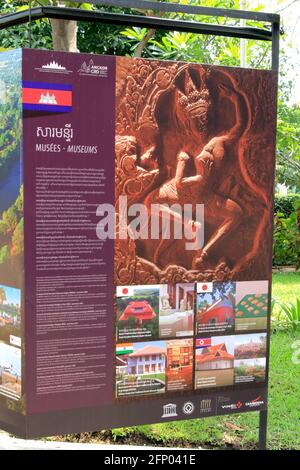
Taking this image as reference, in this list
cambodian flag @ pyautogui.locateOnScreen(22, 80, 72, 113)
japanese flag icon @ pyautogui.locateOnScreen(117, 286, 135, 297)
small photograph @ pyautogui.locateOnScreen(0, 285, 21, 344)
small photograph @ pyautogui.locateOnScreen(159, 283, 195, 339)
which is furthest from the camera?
small photograph @ pyautogui.locateOnScreen(159, 283, 195, 339)

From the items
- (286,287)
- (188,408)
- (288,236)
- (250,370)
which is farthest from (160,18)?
(288,236)

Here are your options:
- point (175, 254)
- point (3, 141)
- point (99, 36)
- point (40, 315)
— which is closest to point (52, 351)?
point (40, 315)

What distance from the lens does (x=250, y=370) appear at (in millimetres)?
3432

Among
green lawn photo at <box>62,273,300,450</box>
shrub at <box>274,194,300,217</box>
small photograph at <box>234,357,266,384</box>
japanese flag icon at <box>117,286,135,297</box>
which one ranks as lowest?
green lawn photo at <box>62,273,300,450</box>

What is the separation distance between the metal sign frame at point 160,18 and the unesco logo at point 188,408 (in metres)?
0.49

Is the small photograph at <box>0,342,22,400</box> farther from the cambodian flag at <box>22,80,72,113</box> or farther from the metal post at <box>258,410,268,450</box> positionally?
the metal post at <box>258,410,268,450</box>

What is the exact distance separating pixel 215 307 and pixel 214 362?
320mm

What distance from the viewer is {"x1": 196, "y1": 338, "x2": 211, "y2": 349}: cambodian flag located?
3287 mm

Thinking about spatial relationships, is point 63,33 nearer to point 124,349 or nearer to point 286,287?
point 124,349

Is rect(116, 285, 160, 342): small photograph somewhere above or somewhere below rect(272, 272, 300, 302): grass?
above

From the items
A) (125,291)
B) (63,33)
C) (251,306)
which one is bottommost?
(251,306)

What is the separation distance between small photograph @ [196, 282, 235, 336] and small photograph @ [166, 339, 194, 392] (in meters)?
0.12

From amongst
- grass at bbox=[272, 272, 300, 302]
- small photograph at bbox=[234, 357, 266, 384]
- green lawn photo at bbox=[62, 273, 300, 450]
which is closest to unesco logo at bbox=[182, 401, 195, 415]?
small photograph at bbox=[234, 357, 266, 384]

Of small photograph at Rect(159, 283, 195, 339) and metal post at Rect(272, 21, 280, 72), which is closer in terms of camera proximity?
small photograph at Rect(159, 283, 195, 339)
